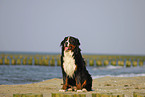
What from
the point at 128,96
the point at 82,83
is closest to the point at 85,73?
the point at 82,83

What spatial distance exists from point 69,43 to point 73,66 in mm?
783

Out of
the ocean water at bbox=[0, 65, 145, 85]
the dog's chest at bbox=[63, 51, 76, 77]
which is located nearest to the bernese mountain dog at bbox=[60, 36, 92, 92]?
the dog's chest at bbox=[63, 51, 76, 77]

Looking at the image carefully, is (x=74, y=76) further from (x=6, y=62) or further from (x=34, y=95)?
(x=6, y=62)

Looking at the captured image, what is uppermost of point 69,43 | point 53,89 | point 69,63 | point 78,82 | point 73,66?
point 69,43

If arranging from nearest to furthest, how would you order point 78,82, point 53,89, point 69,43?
point 69,43, point 78,82, point 53,89

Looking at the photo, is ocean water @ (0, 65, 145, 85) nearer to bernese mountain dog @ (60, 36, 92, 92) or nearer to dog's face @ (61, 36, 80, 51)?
bernese mountain dog @ (60, 36, 92, 92)

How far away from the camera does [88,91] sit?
354 inches

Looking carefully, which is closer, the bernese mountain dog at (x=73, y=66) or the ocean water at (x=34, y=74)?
the bernese mountain dog at (x=73, y=66)

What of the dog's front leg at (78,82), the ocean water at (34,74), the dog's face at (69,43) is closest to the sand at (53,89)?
the dog's front leg at (78,82)

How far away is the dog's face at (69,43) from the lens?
26.3 ft

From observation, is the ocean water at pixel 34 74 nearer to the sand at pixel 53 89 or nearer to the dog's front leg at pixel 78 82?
the sand at pixel 53 89

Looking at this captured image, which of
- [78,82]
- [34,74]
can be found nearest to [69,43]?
[78,82]

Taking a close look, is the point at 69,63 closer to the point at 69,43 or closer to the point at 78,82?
the point at 69,43

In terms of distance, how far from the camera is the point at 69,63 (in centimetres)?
816
